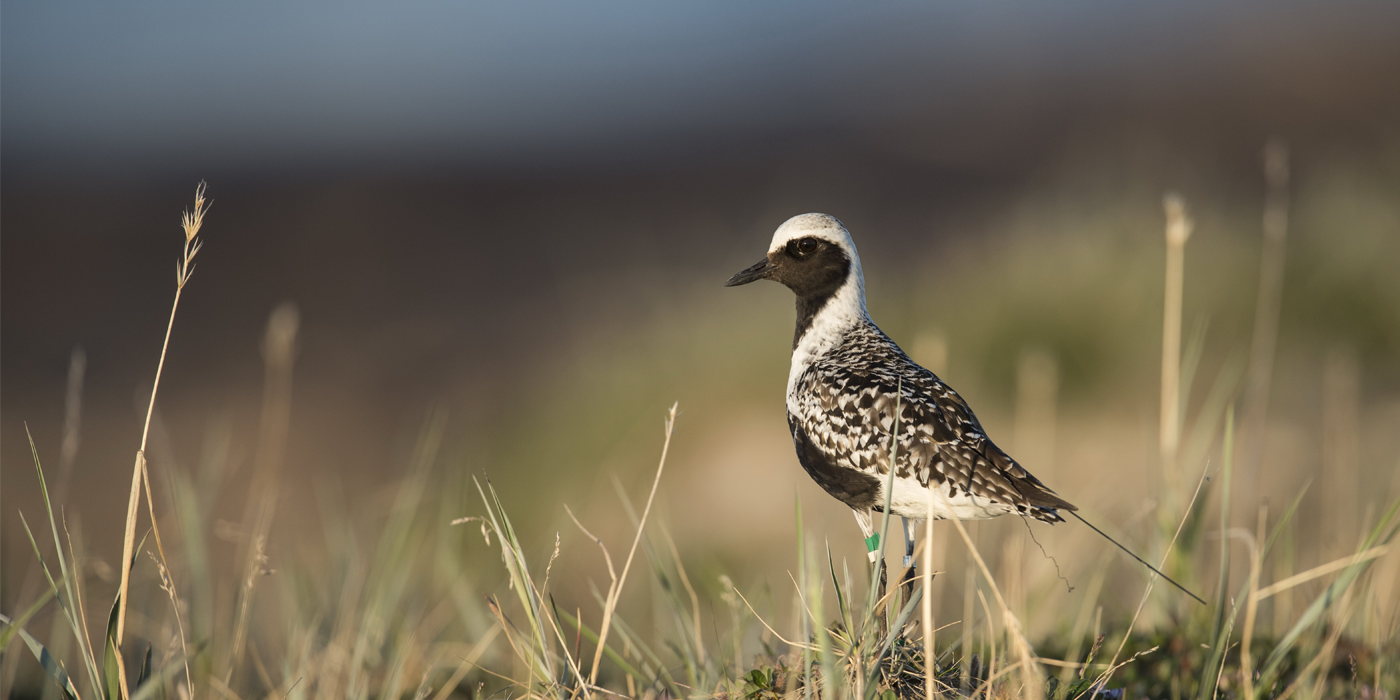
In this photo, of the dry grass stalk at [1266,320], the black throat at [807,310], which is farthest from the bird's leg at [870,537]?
the dry grass stalk at [1266,320]

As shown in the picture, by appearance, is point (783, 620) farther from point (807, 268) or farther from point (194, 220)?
point (194, 220)

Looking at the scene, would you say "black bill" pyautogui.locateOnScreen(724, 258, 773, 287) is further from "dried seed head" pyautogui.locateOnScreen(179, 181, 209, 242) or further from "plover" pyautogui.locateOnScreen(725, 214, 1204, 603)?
"dried seed head" pyautogui.locateOnScreen(179, 181, 209, 242)

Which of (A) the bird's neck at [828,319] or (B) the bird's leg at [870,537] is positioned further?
(A) the bird's neck at [828,319]

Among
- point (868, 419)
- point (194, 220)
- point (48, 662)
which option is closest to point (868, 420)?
point (868, 419)

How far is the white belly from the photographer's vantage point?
2.99m

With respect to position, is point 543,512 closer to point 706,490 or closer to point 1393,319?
point 706,490

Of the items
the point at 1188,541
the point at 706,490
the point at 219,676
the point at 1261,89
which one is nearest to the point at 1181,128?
the point at 1261,89

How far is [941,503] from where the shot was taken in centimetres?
300

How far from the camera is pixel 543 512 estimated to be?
33.4 ft

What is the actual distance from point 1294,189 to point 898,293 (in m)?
4.90

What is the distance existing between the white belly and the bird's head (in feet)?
3.55

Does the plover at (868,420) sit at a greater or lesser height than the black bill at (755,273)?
lesser

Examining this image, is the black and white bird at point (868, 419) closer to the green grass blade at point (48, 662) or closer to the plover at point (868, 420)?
the plover at point (868, 420)

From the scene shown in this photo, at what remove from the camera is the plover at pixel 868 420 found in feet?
9.83
